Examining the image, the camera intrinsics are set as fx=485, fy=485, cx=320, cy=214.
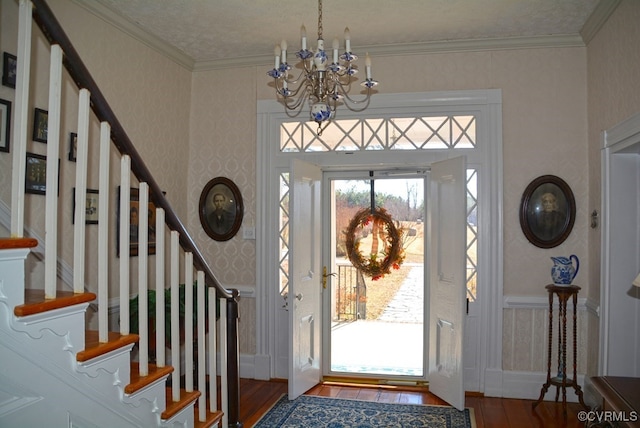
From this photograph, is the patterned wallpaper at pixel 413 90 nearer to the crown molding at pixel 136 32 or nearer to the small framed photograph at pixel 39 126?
the crown molding at pixel 136 32

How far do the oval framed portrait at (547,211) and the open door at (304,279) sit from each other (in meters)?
1.84

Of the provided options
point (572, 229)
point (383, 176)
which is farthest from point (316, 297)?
point (572, 229)

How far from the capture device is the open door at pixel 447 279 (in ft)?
12.9

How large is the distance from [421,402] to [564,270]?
1.60 meters

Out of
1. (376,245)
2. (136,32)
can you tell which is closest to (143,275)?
(136,32)

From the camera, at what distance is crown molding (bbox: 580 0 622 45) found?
3415mm

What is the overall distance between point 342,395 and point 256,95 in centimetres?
291

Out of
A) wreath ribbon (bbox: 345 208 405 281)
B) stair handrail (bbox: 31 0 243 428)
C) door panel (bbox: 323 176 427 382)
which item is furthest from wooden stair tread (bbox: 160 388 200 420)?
wreath ribbon (bbox: 345 208 405 281)

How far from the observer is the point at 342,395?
4.27 metres

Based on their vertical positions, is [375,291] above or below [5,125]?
below

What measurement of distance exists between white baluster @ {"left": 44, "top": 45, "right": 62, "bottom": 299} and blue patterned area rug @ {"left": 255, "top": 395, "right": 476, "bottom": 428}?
247cm

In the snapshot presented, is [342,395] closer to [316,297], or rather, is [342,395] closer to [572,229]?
[316,297]

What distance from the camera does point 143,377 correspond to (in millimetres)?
2055

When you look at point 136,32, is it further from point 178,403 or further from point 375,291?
point 375,291
